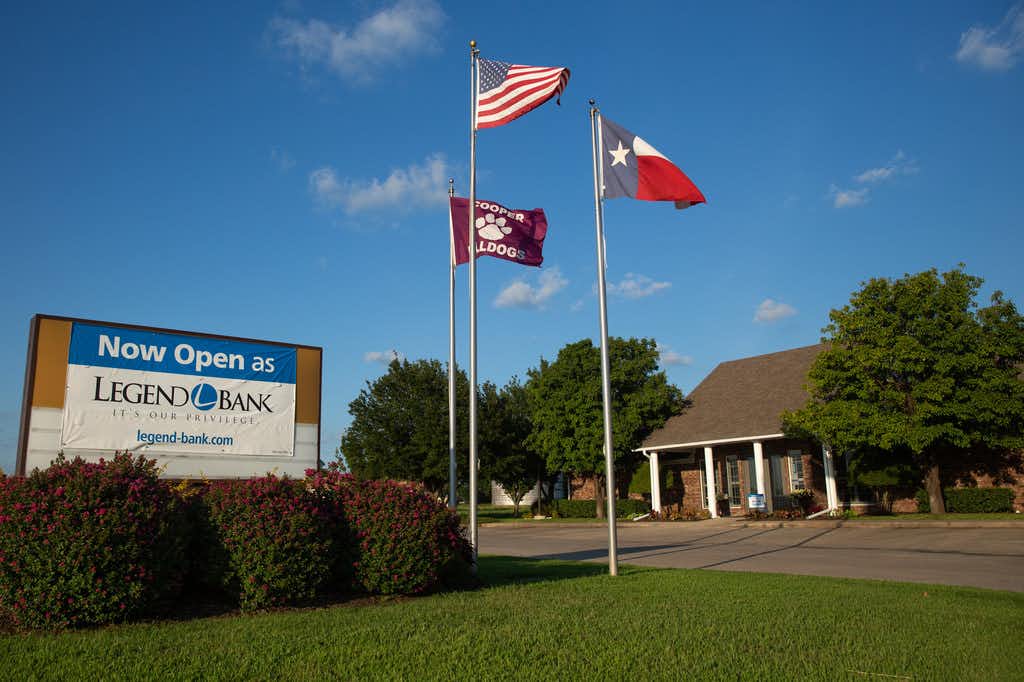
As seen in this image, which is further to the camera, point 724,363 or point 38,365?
point 724,363

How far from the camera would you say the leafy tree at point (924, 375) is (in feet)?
74.1

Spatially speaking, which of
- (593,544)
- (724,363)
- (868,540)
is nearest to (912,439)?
(868,540)

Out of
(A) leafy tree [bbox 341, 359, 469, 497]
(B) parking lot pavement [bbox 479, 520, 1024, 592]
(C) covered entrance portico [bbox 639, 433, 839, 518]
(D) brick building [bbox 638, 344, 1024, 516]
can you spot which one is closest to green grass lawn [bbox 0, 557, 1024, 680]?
(B) parking lot pavement [bbox 479, 520, 1024, 592]

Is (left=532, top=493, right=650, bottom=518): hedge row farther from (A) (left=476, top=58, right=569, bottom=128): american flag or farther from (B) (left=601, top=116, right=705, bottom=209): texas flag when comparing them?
(A) (left=476, top=58, right=569, bottom=128): american flag

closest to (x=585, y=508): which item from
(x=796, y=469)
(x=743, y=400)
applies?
(x=743, y=400)

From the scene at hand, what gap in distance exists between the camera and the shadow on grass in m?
11.7

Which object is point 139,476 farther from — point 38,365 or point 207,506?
point 38,365

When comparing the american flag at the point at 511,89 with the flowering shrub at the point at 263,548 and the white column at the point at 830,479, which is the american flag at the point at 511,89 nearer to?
the flowering shrub at the point at 263,548

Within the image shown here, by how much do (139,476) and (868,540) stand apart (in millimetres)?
17758

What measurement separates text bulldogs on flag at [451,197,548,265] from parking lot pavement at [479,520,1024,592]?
6743 mm

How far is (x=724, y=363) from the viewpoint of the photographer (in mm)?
37656

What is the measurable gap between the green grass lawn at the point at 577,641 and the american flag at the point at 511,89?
314 inches

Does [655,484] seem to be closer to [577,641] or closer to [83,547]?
[577,641]

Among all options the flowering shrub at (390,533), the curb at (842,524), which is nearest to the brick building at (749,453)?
the curb at (842,524)
